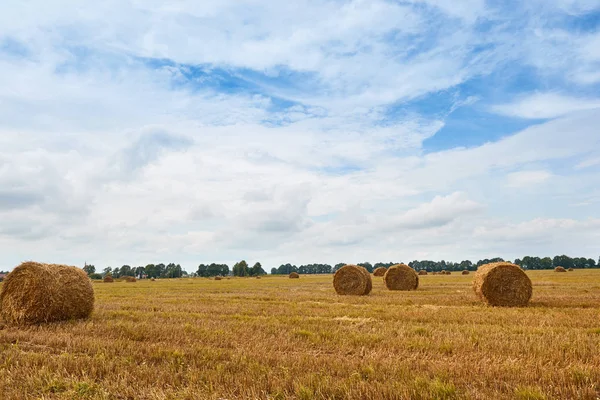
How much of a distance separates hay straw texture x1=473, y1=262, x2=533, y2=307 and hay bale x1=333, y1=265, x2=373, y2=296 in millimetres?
6786

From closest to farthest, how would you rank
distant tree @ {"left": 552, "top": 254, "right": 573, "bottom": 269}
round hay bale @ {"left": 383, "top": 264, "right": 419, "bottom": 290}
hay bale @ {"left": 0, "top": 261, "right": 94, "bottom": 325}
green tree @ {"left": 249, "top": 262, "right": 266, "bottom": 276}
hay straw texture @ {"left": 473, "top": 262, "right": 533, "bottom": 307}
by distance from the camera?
hay bale @ {"left": 0, "top": 261, "right": 94, "bottom": 325} → hay straw texture @ {"left": 473, "top": 262, "right": 533, "bottom": 307} → round hay bale @ {"left": 383, "top": 264, "right": 419, "bottom": 290} → green tree @ {"left": 249, "top": 262, "right": 266, "bottom": 276} → distant tree @ {"left": 552, "top": 254, "right": 573, "bottom": 269}

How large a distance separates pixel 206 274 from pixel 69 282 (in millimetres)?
105442

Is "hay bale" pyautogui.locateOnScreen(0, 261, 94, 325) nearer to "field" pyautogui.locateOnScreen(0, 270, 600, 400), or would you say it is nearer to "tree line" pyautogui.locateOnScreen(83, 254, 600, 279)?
"field" pyautogui.locateOnScreen(0, 270, 600, 400)

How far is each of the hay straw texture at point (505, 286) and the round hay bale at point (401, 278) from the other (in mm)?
9562

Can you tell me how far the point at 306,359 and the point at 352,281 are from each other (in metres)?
16.9

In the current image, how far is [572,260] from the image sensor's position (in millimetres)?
126688

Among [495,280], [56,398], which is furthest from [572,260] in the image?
[56,398]

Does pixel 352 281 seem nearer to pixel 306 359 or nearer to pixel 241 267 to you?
pixel 306 359

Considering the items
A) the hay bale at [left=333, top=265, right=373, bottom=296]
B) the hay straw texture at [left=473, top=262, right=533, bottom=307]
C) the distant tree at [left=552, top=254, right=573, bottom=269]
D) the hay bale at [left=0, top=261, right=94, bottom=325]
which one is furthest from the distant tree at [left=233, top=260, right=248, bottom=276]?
the hay bale at [left=0, top=261, right=94, bottom=325]

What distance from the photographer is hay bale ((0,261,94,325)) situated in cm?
1210

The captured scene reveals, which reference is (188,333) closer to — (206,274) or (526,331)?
(526,331)

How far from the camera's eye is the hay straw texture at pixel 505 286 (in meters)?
17.0

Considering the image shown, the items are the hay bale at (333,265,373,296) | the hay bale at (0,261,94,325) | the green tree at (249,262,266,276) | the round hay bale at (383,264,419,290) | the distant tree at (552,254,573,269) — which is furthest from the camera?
the distant tree at (552,254,573,269)

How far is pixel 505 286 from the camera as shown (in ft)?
56.6
